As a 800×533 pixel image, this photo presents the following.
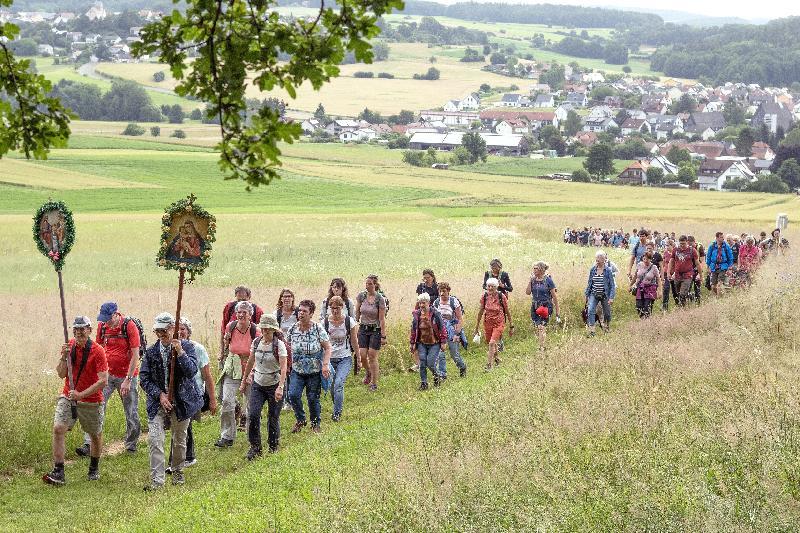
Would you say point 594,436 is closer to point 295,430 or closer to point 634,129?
point 295,430

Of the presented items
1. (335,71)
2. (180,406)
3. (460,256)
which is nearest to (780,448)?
(335,71)

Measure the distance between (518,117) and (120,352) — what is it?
168767 millimetres

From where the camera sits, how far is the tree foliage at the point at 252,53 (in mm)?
5105

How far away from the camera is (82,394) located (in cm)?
1085

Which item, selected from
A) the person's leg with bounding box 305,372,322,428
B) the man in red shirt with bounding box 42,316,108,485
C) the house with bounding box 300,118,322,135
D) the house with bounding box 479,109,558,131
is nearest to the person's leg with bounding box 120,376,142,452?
the man in red shirt with bounding box 42,316,108,485

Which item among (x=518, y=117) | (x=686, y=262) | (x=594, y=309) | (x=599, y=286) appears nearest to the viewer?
(x=599, y=286)

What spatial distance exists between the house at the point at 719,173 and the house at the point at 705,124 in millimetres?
68582

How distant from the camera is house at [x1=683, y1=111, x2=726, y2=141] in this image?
19012 centimetres

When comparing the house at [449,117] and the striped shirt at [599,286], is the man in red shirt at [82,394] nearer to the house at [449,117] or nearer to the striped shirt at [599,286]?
the striped shirt at [599,286]

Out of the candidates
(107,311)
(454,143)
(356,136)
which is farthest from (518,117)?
(107,311)

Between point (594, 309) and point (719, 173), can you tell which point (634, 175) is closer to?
point (719, 173)

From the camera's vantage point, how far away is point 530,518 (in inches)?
263

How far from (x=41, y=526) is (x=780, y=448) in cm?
648

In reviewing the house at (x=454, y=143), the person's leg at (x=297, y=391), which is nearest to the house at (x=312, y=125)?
the house at (x=454, y=143)
